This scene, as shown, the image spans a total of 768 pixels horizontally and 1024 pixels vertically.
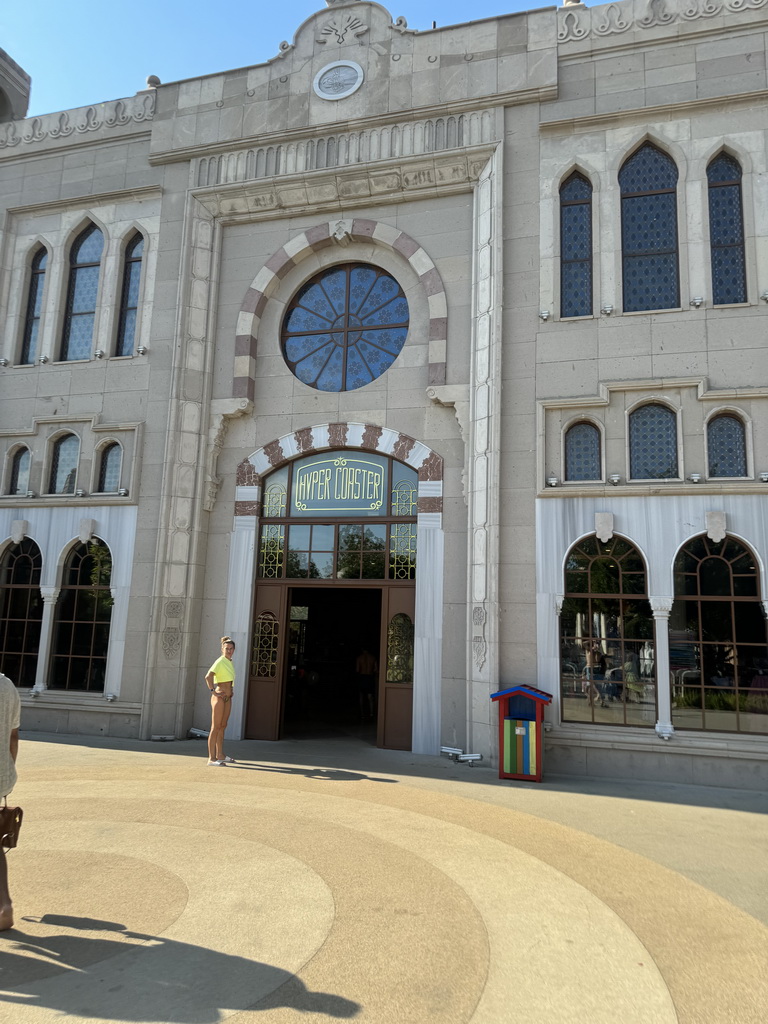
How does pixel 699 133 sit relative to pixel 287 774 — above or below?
above

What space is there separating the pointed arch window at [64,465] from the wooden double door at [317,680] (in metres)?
4.20

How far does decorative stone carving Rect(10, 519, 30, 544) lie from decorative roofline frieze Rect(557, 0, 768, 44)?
1242 centimetres

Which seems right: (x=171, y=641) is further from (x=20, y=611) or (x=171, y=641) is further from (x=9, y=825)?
(x=9, y=825)

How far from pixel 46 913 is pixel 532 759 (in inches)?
254

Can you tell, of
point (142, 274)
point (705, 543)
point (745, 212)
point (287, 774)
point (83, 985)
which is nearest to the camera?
point (83, 985)

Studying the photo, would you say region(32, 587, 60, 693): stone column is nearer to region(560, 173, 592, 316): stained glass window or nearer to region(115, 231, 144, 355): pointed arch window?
region(115, 231, 144, 355): pointed arch window

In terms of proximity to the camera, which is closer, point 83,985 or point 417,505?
point 83,985

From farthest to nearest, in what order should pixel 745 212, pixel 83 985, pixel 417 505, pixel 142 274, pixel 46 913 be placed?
1. pixel 142 274
2. pixel 417 505
3. pixel 745 212
4. pixel 46 913
5. pixel 83 985

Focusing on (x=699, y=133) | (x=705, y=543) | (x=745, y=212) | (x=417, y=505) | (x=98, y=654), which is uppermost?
(x=699, y=133)

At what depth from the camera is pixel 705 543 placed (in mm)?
10203

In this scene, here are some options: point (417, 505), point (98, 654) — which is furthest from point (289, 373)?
point (98, 654)

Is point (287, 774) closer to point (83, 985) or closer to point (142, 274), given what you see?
point (83, 985)

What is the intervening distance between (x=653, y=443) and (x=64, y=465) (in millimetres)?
10396

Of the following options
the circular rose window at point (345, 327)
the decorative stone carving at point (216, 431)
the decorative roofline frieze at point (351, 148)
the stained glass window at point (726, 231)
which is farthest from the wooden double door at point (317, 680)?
the decorative roofline frieze at point (351, 148)
